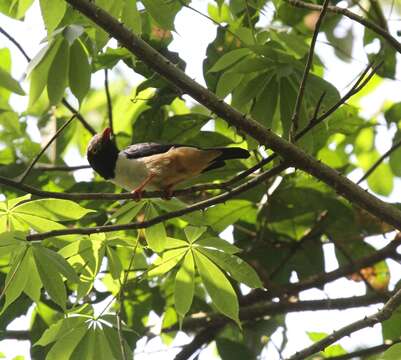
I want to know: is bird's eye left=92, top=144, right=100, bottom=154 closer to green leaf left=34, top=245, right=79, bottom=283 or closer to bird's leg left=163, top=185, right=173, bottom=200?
bird's leg left=163, top=185, right=173, bottom=200

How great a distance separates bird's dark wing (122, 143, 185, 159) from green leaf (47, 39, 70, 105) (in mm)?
665

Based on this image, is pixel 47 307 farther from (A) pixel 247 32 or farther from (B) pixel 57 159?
(A) pixel 247 32

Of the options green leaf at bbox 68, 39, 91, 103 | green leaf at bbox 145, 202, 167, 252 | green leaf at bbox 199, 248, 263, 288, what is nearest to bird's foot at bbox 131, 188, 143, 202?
green leaf at bbox 145, 202, 167, 252

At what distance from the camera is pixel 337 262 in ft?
15.7

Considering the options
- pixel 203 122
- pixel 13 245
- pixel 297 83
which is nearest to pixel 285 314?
pixel 203 122

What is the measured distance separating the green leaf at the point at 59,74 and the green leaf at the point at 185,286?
3.07 feet

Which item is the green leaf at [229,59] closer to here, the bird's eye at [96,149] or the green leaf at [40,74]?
the green leaf at [40,74]

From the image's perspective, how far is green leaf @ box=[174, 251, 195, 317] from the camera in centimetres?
336

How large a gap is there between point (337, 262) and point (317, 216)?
295mm

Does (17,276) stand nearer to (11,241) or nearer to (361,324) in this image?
(11,241)

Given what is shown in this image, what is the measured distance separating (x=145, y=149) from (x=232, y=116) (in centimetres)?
120

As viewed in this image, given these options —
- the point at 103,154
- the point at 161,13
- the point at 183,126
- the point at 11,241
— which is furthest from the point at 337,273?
the point at 11,241

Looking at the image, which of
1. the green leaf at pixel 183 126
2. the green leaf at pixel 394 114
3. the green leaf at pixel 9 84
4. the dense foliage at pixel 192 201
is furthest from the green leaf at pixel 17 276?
the green leaf at pixel 394 114

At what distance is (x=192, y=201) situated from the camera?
4832 millimetres
